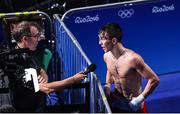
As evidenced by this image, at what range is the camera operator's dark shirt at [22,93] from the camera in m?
4.57

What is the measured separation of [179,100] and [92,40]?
175 centimetres

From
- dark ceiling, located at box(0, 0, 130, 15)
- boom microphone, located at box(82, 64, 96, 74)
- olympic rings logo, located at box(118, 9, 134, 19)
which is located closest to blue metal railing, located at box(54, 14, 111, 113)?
boom microphone, located at box(82, 64, 96, 74)

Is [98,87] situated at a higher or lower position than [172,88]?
higher

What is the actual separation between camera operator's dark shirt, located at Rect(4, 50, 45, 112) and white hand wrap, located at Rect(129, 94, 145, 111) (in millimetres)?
1212

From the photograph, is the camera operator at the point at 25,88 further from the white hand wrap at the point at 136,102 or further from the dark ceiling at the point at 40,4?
the dark ceiling at the point at 40,4

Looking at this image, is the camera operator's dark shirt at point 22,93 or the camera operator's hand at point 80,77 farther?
the camera operator's hand at point 80,77

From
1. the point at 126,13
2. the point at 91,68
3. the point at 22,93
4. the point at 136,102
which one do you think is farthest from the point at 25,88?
the point at 126,13

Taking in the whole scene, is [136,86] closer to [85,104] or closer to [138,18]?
[85,104]

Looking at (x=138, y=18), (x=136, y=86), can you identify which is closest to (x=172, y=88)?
(x=138, y=18)

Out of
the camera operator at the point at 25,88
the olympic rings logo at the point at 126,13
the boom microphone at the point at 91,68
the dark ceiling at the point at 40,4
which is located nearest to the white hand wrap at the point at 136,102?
the camera operator at the point at 25,88

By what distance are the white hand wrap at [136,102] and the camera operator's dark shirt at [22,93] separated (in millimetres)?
1212

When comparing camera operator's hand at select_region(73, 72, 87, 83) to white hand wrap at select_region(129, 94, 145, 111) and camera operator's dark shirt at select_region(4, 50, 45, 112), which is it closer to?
camera operator's dark shirt at select_region(4, 50, 45, 112)

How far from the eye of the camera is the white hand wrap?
5469 mm

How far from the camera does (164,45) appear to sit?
8.38 m
